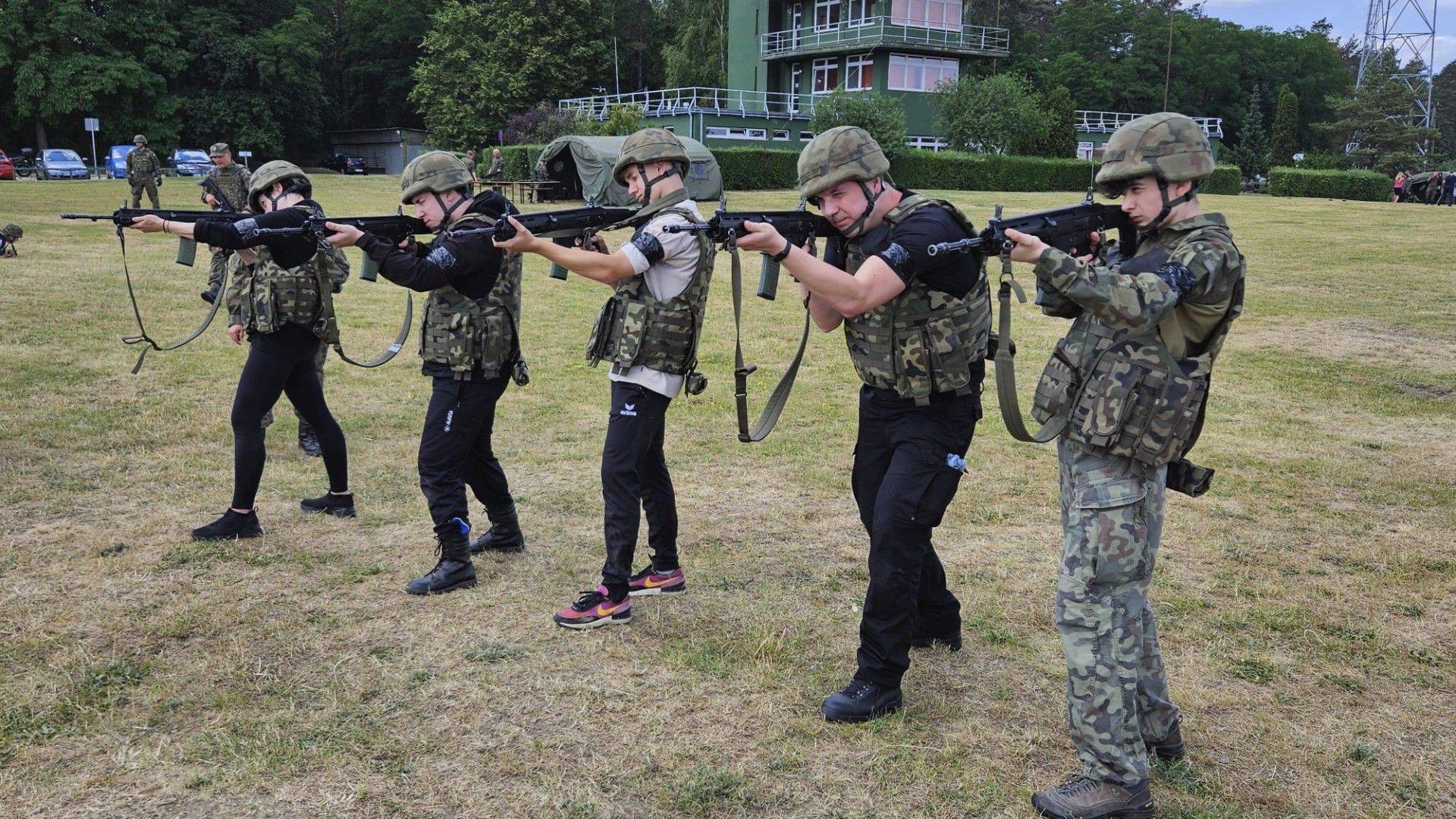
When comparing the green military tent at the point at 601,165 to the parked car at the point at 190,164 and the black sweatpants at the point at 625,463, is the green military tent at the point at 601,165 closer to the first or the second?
the parked car at the point at 190,164

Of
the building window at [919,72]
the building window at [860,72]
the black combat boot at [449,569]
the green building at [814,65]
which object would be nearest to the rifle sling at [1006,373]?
the black combat boot at [449,569]

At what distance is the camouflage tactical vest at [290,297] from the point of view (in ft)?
20.7

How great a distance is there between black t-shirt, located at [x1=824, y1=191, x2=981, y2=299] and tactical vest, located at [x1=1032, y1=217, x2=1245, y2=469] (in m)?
0.68

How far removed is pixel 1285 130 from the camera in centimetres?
6094

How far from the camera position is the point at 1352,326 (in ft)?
51.1

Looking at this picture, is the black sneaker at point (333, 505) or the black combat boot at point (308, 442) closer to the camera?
the black sneaker at point (333, 505)

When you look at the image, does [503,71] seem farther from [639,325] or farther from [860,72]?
[639,325]

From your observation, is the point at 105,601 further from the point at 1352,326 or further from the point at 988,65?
the point at 988,65

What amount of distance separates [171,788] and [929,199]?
3.57m

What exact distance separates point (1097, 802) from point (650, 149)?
132 inches

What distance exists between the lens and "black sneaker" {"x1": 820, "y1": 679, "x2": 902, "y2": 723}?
4.45 m

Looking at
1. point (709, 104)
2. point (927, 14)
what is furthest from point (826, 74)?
point (709, 104)

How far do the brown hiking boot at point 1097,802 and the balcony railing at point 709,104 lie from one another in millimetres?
43516

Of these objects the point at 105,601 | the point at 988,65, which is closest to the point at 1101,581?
the point at 105,601
